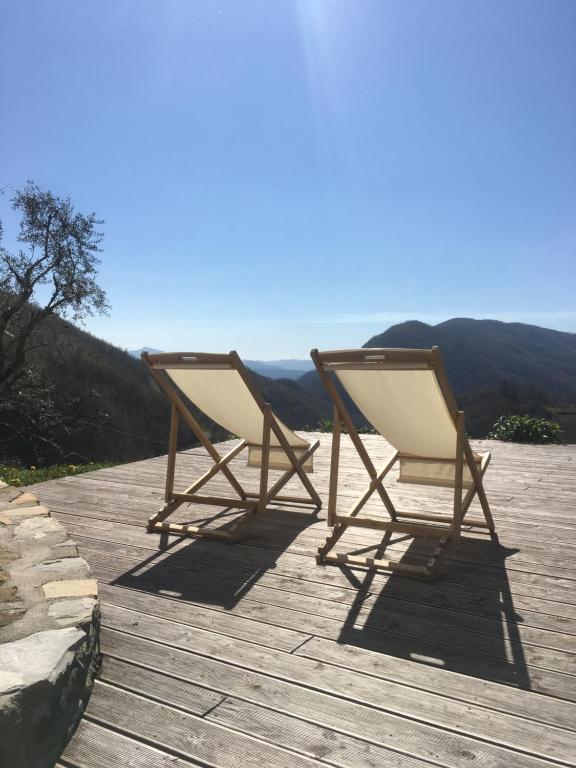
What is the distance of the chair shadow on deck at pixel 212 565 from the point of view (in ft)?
8.59

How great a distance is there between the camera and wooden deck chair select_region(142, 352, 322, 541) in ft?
10.9

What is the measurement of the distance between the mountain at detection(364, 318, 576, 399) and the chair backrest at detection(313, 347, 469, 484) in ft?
150

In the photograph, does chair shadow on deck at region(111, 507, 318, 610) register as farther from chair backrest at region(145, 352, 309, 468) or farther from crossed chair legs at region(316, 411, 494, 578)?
chair backrest at region(145, 352, 309, 468)

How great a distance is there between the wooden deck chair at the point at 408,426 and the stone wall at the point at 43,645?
4.38 ft

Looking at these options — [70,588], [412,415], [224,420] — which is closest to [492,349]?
[224,420]

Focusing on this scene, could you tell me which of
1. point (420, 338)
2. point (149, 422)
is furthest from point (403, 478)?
point (420, 338)

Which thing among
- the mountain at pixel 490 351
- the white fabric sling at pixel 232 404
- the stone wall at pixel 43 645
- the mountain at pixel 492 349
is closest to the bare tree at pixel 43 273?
the white fabric sling at pixel 232 404

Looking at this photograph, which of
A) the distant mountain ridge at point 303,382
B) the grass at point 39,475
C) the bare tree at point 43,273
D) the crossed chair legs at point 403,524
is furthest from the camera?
the distant mountain ridge at point 303,382

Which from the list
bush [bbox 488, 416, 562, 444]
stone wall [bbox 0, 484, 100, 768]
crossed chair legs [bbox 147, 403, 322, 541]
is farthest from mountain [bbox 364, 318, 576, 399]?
stone wall [bbox 0, 484, 100, 768]

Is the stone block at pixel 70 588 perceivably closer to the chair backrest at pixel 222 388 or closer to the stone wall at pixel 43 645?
the stone wall at pixel 43 645

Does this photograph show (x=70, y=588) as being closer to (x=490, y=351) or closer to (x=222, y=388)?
(x=222, y=388)

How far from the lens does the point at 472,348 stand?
60562mm

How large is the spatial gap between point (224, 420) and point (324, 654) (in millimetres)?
2095

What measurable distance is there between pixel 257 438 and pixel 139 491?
1235mm
